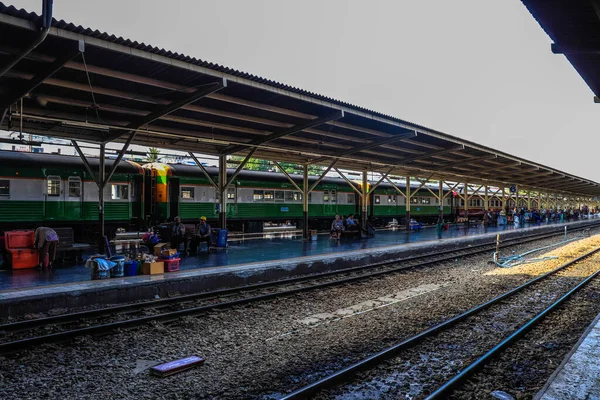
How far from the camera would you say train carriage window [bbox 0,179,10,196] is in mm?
14055

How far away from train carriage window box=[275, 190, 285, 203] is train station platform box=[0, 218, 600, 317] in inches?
284

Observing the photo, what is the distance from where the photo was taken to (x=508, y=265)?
14.3 meters

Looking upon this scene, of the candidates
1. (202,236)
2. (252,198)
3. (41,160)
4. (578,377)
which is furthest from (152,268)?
(252,198)

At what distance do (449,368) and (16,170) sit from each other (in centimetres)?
1507

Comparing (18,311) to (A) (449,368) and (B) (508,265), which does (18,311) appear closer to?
(A) (449,368)

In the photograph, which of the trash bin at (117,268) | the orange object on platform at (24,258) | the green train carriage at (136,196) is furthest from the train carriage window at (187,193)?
the trash bin at (117,268)

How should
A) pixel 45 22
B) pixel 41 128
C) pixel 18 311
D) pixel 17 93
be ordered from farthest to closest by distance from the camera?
pixel 41 128 → pixel 17 93 → pixel 18 311 → pixel 45 22

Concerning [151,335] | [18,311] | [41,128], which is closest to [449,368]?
[151,335]

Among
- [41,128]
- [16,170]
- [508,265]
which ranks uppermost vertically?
[41,128]

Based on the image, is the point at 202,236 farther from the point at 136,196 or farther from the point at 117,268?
the point at 136,196

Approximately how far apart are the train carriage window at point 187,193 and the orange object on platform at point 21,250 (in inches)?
340

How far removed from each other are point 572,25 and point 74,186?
1583cm

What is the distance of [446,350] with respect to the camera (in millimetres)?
5762

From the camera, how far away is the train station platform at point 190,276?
24.8 ft
